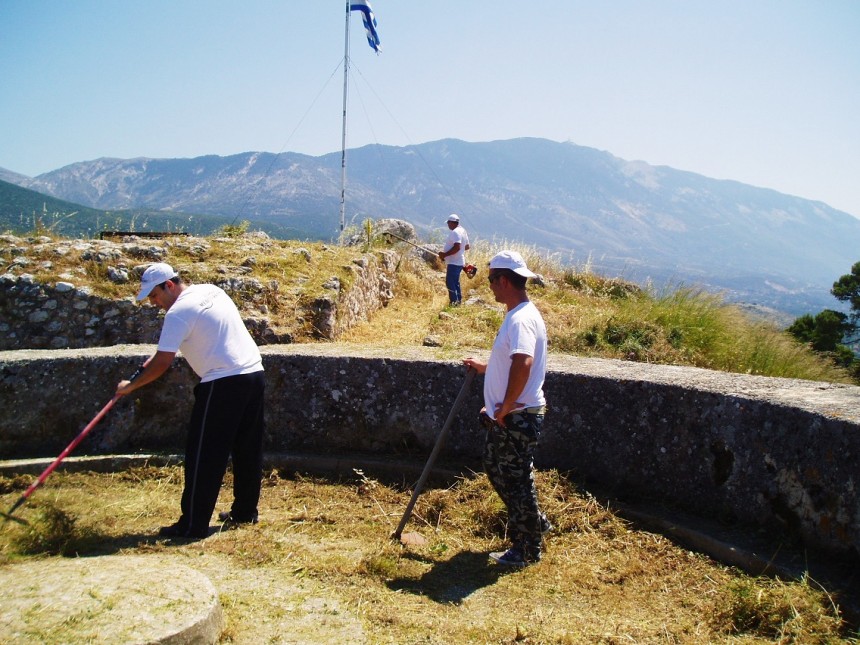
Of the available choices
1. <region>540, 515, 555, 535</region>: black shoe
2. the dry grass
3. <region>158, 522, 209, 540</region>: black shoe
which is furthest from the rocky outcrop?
<region>540, 515, 555, 535</region>: black shoe

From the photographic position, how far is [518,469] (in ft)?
11.3

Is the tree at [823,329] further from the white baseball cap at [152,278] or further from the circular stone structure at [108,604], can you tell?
the circular stone structure at [108,604]

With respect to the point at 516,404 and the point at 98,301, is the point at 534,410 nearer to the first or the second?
the point at 516,404

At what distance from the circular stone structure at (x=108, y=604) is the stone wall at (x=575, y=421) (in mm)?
1917

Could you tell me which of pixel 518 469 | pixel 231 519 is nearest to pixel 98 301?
pixel 231 519

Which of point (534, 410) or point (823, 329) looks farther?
point (823, 329)

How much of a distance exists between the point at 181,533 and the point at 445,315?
5.78 metres

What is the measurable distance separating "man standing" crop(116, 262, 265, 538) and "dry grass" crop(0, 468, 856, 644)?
24 cm

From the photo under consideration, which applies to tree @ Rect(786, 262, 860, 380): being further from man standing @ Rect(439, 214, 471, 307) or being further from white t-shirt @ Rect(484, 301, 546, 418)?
white t-shirt @ Rect(484, 301, 546, 418)

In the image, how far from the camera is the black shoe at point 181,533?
3.66 meters

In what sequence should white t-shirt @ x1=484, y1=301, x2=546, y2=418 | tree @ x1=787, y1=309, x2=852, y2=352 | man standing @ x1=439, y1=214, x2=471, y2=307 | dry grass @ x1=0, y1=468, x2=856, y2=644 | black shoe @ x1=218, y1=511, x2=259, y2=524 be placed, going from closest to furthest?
dry grass @ x1=0, y1=468, x2=856, y2=644
white t-shirt @ x1=484, y1=301, x2=546, y2=418
black shoe @ x1=218, y1=511, x2=259, y2=524
man standing @ x1=439, y1=214, x2=471, y2=307
tree @ x1=787, y1=309, x2=852, y2=352

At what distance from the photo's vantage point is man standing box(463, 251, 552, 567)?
3232mm

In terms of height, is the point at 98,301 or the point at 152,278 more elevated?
the point at 152,278

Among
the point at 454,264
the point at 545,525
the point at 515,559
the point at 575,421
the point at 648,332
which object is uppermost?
the point at 454,264
